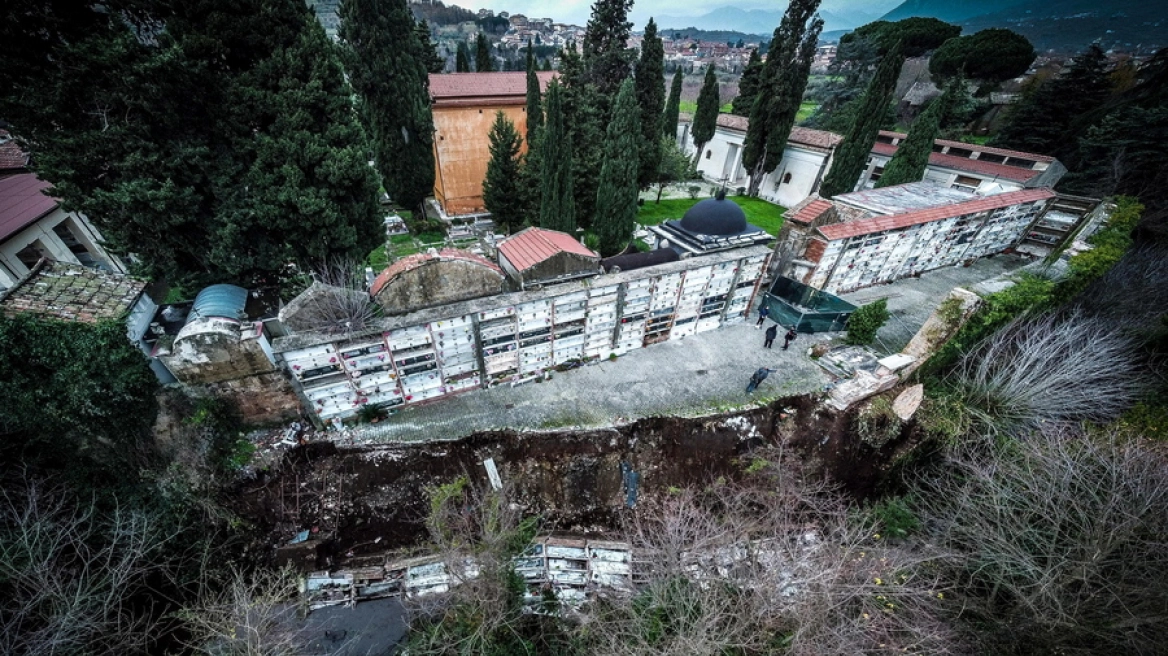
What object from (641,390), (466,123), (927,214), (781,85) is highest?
(781,85)

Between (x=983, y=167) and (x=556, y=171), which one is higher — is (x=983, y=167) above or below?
below

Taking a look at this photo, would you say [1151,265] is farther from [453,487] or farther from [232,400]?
[232,400]

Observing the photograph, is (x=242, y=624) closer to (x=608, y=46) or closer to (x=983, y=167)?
(x=608, y=46)

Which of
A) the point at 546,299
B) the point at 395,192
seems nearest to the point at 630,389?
the point at 546,299

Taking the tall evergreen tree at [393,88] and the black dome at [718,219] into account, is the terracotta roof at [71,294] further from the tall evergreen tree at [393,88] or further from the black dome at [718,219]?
the black dome at [718,219]

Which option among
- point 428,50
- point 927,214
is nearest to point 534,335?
point 927,214

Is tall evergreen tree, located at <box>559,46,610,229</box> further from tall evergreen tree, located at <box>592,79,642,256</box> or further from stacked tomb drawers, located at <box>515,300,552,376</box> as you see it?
stacked tomb drawers, located at <box>515,300,552,376</box>

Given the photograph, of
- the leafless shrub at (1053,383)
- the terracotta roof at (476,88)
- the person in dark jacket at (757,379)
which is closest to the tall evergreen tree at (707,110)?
the terracotta roof at (476,88)
